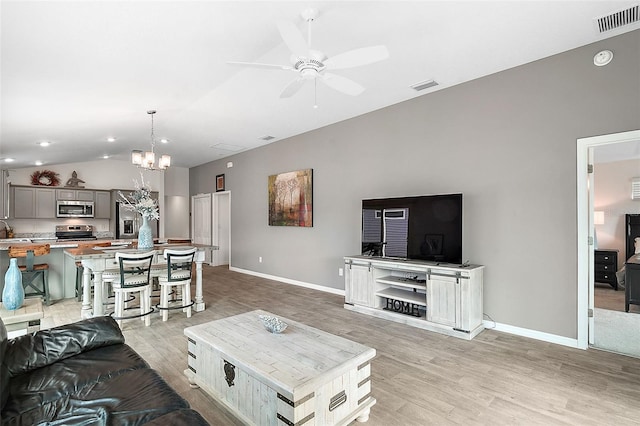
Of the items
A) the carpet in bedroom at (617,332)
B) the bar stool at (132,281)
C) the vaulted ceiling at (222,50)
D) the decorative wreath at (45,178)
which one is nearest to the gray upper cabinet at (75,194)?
the decorative wreath at (45,178)

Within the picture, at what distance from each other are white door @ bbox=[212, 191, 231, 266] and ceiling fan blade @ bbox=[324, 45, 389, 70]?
21.4 ft

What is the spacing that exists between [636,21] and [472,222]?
92.1 inches

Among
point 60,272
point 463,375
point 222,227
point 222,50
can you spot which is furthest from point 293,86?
point 222,227

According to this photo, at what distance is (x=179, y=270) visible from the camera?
442cm

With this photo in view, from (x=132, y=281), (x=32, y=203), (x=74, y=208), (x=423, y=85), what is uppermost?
(x=423, y=85)

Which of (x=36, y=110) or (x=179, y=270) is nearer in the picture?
(x=36, y=110)

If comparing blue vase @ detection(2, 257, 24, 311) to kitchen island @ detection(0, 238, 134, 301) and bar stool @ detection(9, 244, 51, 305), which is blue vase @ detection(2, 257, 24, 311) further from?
kitchen island @ detection(0, 238, 134, 301)

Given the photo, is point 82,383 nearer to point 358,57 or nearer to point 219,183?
point 358,57

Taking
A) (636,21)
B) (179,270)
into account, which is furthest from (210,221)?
(636,21)

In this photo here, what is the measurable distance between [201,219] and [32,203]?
12.3 ft

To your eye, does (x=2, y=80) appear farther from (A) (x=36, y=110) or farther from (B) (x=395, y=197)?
(B) (x=395, y=197)

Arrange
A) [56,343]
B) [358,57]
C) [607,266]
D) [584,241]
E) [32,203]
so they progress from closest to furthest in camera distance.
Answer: [56,343]
[358,57]
[584,241]
[607,266]
[32,203]

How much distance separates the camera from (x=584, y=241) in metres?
3.23

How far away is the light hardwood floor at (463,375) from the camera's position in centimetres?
219
